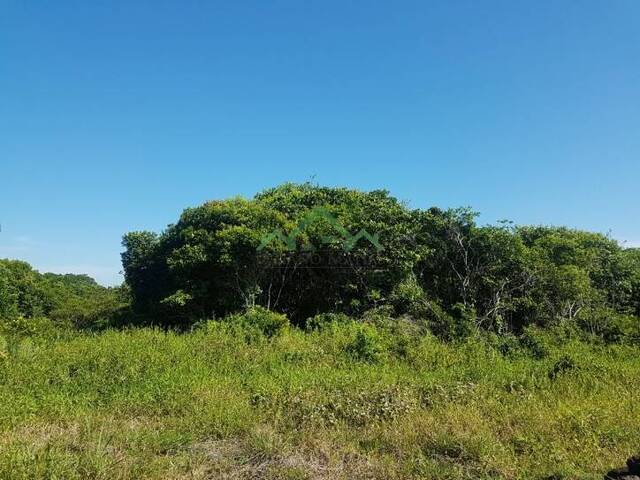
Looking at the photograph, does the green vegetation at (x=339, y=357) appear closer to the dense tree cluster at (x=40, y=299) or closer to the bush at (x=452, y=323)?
the bush at (x=452, y=323)

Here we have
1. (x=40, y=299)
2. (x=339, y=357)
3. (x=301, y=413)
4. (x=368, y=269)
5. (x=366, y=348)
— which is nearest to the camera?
(x=301, y=413)

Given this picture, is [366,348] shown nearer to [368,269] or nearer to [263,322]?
[263,322]

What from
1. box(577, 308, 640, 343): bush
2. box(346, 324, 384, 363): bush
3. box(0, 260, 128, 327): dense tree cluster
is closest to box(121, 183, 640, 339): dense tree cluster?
box(577, 308, 640, 343): bush

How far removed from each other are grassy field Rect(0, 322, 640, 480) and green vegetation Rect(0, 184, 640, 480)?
27mm

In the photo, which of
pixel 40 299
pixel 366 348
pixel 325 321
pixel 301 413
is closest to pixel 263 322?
pixel 325 321

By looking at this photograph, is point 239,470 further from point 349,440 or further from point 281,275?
point 281,275

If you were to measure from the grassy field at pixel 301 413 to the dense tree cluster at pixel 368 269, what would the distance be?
3.76m

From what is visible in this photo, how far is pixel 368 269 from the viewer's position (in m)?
14.4

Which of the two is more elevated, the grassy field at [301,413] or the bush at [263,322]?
the bush at [263,322]

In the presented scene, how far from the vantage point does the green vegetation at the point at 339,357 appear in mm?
4484

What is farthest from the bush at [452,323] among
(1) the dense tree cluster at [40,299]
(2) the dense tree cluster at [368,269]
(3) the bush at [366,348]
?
(1) the dense tree cluster at [40,299]

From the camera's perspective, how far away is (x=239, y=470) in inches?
165

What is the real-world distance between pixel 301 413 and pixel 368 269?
29.0 feet

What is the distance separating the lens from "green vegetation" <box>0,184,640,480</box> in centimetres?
448
